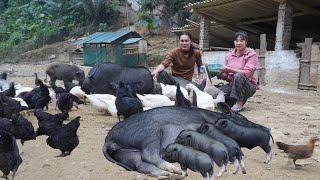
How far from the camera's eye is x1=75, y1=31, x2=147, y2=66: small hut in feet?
77.6

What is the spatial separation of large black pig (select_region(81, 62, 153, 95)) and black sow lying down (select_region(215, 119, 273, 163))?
183 inches

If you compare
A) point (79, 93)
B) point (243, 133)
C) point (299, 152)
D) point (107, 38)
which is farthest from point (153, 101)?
point (107, 38)

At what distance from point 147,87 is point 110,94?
0.70 meters

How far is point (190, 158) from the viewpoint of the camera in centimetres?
291

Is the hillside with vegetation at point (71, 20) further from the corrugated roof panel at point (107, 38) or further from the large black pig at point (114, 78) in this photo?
the large black pig at point (114, 78)

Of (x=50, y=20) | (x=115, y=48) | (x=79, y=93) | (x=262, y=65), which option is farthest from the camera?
(x=50, y=20)

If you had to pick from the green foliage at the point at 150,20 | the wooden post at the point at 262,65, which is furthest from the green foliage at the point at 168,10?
the wooden post at the point at 262,65

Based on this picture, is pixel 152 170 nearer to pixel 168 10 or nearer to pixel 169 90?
pixel 169 90

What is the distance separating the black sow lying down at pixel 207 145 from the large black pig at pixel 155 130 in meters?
0.16

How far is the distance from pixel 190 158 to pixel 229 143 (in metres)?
0.28

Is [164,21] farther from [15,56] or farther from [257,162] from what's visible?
[257,162]

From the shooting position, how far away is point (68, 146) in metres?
4.86

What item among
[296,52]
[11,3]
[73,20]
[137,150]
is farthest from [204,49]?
[11,3]

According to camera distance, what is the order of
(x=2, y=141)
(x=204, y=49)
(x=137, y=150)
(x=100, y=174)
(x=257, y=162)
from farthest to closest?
1. (x=204, y=49)
2. (x=257, y=162)
3. (x=100, y=174)
4. (x=2, y=141)
5. (x=137, y=150)
